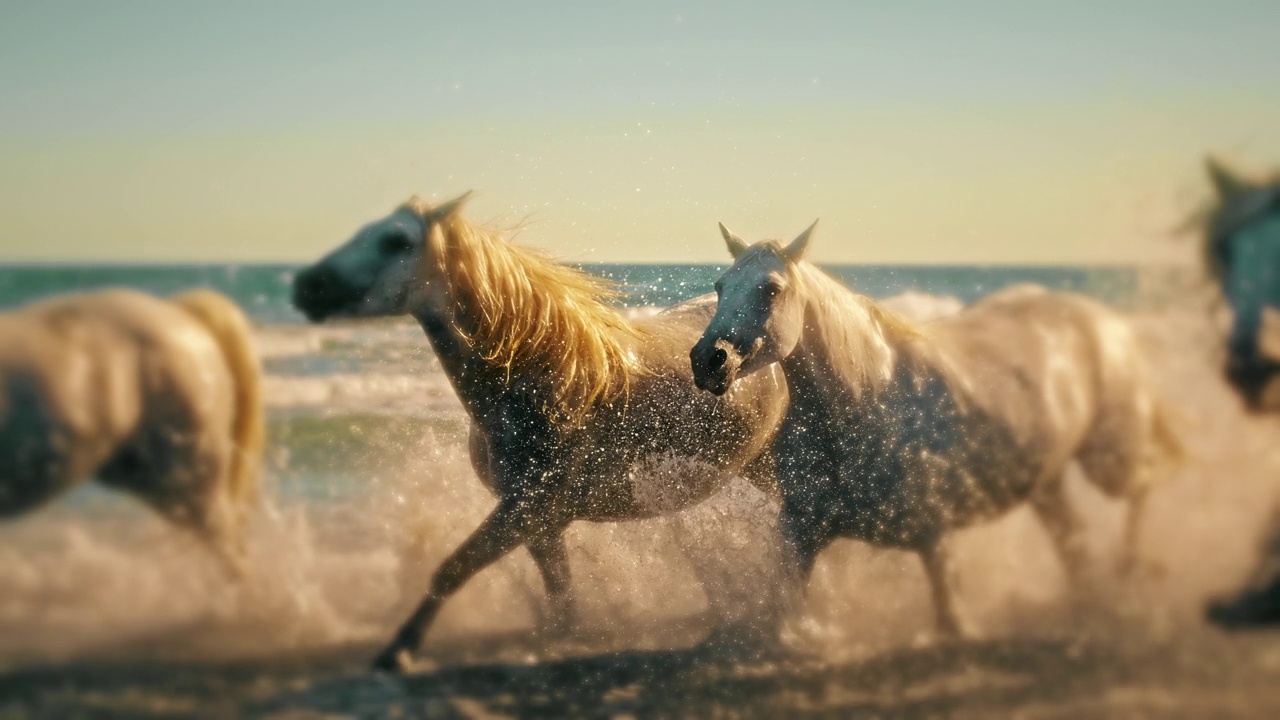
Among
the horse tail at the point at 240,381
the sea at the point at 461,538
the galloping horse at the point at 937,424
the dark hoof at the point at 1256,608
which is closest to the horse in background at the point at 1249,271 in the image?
the sea at the point at 461,538

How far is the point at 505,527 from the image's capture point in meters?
3.72

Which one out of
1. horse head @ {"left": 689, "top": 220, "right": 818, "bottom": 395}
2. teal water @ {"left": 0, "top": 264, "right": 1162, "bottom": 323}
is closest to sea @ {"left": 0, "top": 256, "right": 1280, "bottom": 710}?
teal water @ {"left": 0, "top": 264, "right": 1162, "bottom": 323}

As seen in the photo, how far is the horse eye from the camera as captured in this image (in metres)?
3.47

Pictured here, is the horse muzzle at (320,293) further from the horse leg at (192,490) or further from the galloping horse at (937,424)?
the galloping horse at (937,424)

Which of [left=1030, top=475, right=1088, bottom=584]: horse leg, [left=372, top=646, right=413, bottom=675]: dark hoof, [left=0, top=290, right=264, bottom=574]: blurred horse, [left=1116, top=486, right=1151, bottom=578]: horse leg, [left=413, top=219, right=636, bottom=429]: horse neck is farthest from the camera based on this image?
[left=1030, top=475, right=1088, bottom=584]: horse leg

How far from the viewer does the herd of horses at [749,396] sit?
3.32 m

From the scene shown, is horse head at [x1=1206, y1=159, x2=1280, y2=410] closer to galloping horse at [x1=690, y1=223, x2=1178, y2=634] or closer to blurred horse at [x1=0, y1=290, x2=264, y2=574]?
galloping horse at [x1=690, y1=223, x2=1178, y2=634]

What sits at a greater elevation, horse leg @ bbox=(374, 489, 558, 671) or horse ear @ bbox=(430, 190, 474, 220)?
horse ear @ bbox=(430, 190, 474, 220)

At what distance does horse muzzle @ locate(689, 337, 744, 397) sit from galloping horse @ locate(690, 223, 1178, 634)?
28 cm

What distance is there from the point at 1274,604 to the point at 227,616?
3.65 metres

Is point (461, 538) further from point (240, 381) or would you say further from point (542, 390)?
point (240, 381)

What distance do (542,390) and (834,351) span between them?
3.70 feet

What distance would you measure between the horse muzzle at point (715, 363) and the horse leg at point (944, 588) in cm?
115

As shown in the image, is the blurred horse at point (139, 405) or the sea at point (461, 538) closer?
the blurred horse at point (139, 405)
